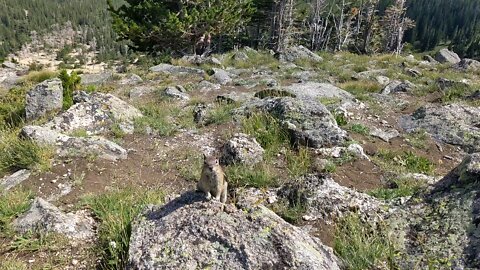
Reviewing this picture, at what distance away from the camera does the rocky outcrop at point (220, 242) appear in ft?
11.2

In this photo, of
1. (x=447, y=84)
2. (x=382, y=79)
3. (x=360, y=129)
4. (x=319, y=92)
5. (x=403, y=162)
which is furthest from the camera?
(x=382, y=79)

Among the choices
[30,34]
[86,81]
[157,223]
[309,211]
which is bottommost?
[30,34]

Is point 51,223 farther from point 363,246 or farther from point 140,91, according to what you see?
point 140,91

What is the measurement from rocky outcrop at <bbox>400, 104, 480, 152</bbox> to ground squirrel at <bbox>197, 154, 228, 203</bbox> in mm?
6906

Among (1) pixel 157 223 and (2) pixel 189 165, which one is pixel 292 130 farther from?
(1) pixel 157 223

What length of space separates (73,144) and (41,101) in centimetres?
379

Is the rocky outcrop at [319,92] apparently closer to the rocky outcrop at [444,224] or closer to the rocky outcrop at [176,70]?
the rocky outcrop at [176,70]

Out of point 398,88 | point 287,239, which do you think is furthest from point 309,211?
point 398,88

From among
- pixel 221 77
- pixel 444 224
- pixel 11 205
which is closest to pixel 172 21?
pixel 221 77

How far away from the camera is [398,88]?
1361 centimetres

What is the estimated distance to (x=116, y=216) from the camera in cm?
462

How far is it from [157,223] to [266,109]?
17.9 ft

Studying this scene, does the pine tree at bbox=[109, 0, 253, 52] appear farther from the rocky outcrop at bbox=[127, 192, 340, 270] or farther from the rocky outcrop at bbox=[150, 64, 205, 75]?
the rocky outcrop at bbox=[127, 192, 340, 270]

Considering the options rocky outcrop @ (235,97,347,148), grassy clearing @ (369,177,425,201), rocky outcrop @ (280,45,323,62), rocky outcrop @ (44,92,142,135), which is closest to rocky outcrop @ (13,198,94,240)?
rocky outcrop @ (44,92,142,135)
